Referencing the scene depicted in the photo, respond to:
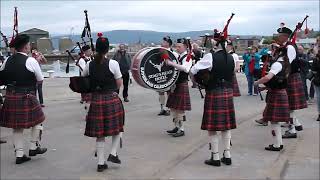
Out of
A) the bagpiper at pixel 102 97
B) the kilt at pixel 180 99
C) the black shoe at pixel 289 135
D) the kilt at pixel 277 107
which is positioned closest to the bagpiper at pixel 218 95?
the kilt at pixel 277 107

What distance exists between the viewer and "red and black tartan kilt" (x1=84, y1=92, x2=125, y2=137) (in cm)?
490

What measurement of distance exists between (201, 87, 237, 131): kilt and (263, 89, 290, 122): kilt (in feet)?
2.89

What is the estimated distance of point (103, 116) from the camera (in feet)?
16.1

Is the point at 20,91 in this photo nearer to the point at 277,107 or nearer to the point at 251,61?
the point at 277,107

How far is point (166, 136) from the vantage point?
6910mm

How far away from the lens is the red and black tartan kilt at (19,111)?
5367 mm

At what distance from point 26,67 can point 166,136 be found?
2534mm

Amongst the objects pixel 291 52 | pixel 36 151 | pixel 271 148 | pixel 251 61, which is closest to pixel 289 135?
pixel 271 148

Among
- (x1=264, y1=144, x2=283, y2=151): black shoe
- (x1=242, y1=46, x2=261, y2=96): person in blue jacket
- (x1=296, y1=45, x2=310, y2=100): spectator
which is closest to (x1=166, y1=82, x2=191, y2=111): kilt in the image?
(x1=264, y1=144, x2=283, y2=151): black shoe

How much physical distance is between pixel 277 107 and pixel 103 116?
7.80 feet

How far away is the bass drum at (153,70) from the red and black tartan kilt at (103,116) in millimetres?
1459

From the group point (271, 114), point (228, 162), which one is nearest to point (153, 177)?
point (228, 162)

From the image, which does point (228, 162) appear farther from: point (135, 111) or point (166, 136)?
A: point (135, 111)

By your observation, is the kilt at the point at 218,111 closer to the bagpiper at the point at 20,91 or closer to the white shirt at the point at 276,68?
the white shirt at the point at 276,68
